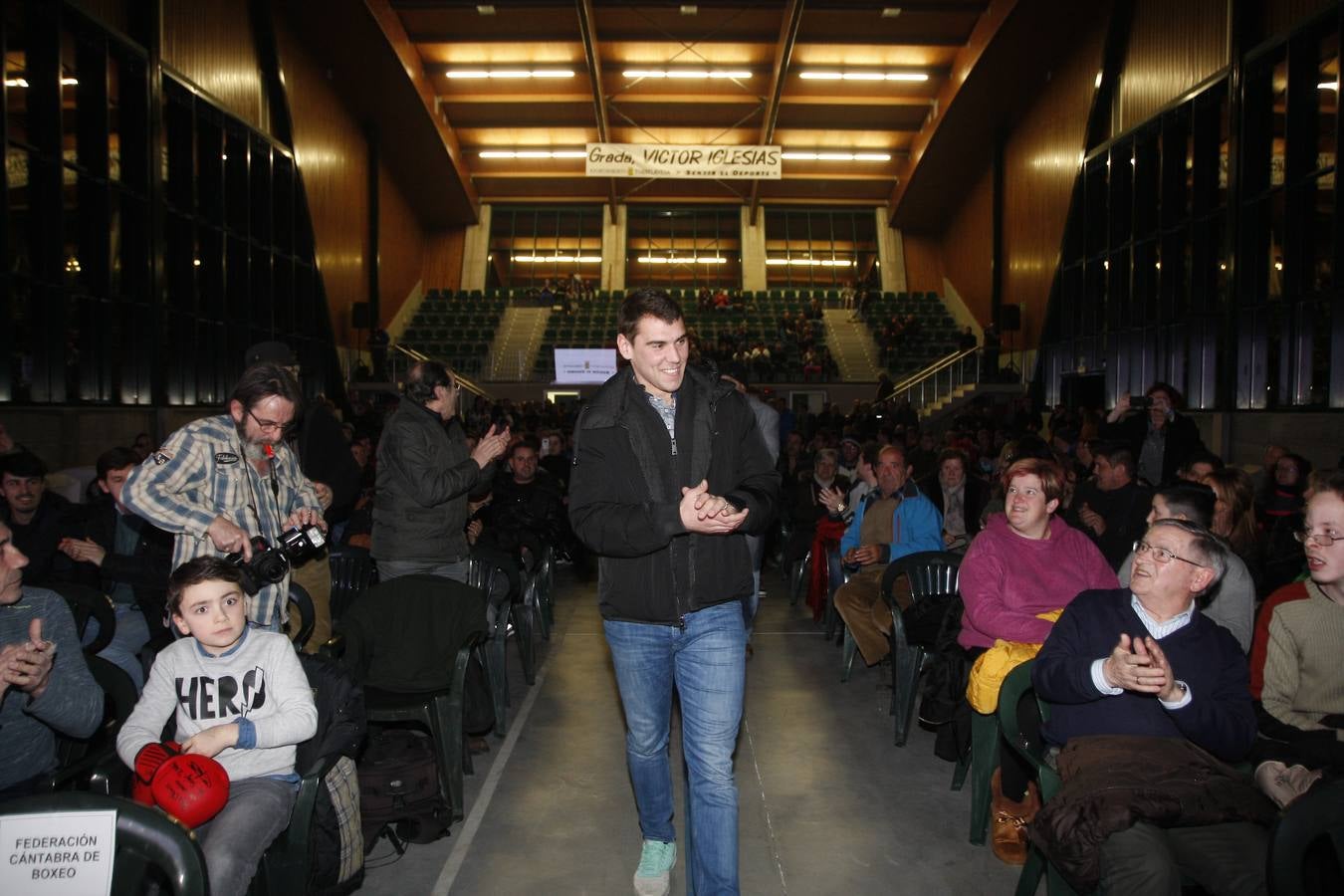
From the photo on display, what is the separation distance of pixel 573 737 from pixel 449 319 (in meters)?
23.3

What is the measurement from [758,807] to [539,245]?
2761cm

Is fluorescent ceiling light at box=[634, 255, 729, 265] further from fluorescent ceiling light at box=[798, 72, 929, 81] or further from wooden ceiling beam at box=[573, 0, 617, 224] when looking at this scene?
fluorescent ceiling light at box=[798, 72, 929, 81]

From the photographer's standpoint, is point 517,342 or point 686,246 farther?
point 686,246

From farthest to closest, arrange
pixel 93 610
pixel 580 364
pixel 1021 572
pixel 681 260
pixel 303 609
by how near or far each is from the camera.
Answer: pixel 681 260 → pixel 580 364 → pixel 303 609 → pixel 93 610 → pixel 1021 572

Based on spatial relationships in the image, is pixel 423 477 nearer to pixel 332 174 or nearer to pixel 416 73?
pixel 332 174

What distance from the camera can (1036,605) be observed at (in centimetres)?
343

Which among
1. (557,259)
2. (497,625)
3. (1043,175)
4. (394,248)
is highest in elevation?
(1043,175)

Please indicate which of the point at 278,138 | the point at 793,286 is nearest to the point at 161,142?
the point at 278,138

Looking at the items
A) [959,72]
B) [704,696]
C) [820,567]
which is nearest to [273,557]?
[704,696]

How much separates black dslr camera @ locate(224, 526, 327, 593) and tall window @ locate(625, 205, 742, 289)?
2711cm

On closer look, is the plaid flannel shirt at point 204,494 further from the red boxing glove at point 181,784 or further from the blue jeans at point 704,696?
the blue jeans at point 704,696

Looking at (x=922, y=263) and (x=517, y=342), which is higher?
(x=922, y=263)

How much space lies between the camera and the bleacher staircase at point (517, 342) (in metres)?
24.0

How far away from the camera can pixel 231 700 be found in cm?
252
